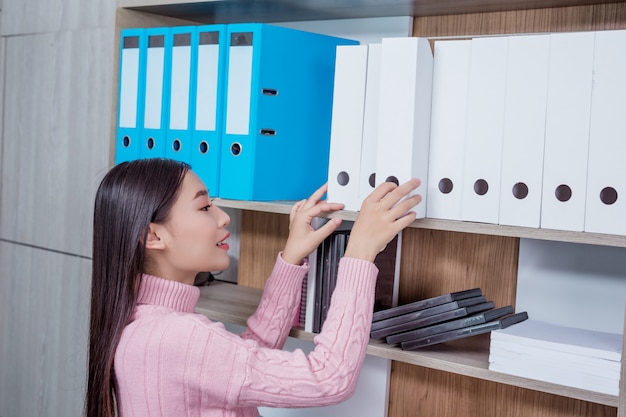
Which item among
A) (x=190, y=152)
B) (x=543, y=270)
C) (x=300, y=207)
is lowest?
(x=543, y=270)

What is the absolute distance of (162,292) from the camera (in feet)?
5.00

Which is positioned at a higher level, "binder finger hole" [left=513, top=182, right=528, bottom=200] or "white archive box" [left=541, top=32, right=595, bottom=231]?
"white archive box" [left=541, top=32, right=595, bottom=231]

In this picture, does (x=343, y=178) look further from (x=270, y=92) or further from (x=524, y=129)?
(x=524, y=129)

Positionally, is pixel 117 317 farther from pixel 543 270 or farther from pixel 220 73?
pixel 543 270

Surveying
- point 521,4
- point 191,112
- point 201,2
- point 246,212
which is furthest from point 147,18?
point 521,4

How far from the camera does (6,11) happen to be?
2.55 metres

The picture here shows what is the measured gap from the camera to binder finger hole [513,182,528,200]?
1326mm

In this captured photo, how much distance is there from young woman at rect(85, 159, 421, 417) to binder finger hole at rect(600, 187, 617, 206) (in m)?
0.31

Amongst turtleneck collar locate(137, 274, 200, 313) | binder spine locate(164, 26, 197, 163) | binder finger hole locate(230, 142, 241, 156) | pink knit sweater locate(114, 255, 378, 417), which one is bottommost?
pink knit sweater locate(114, 255, 378, 417)

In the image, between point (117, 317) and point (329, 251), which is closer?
point (117, 317)

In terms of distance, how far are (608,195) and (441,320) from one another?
413 mm

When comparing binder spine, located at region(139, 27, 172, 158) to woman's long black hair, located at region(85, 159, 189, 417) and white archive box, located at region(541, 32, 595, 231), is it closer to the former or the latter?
woman's long black hair, located at region(85, 159, 189, 417)

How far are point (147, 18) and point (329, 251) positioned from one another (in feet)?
2.56

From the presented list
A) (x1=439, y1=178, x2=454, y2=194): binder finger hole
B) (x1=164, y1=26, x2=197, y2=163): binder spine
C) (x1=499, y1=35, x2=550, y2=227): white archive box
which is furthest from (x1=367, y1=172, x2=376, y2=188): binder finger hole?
(x1=164, y1=26, x2=197, y2=163): binder spine
